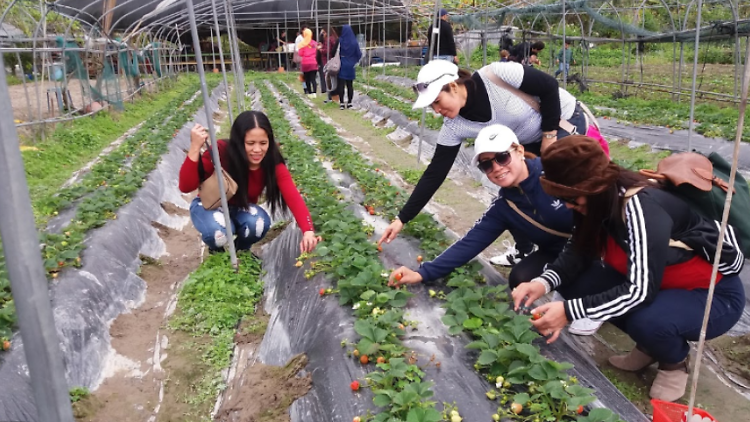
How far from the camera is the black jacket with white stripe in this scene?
2203 mm

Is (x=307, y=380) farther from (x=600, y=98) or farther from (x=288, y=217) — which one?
(x=600, y=98)

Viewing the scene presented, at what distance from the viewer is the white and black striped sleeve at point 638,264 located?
2.20m

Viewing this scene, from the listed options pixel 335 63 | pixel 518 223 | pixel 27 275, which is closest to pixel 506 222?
pixel 518 223

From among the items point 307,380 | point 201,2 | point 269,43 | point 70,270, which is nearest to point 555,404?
point 307,380

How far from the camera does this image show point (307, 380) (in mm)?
2596

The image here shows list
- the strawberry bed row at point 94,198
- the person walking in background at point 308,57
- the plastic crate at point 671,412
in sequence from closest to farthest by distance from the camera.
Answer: the plastic crate at point 671,412
the strawberry bed row at point 94,198
the person walking in background at point 308,57

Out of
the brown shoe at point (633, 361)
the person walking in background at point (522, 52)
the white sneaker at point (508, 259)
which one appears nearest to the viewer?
the brown shoe at point (633, 361)

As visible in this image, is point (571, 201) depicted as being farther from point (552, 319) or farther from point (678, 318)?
point (678, 318)

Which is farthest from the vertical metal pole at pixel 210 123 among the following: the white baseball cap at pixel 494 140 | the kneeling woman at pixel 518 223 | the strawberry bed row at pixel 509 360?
the white baseball cap at pixel 494 140

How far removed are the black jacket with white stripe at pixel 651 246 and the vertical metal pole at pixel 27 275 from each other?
193cm

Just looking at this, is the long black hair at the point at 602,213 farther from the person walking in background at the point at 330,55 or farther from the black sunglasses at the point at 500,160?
the person walking in background at the point at 330,55

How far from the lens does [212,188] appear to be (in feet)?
12.6

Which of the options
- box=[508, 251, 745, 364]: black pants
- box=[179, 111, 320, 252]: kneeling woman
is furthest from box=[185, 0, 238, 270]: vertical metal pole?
box=[508, 251, 745, 364]: black pants

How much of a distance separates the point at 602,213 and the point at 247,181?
2.41m
